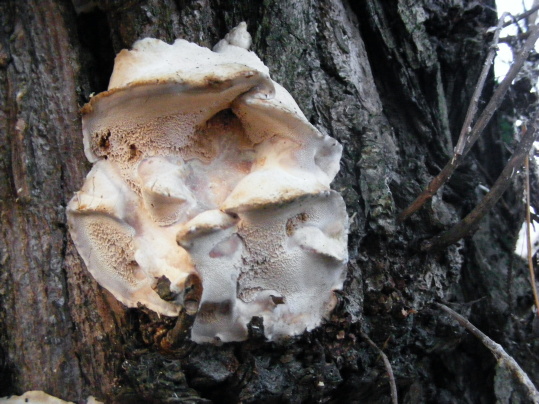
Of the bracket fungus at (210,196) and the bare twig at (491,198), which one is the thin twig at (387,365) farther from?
the bare twig at (491,198)

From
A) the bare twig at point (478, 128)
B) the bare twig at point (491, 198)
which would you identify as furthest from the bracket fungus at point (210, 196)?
the bare twig at point (491, 198)

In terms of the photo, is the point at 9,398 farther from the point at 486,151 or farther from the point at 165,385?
the point at 486,151

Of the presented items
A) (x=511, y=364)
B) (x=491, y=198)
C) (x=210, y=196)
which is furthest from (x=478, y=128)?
(x=210, y=196)

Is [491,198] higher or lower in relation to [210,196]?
lower

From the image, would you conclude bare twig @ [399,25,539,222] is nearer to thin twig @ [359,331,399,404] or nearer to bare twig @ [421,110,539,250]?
bare twig @ [421,110,539,250]

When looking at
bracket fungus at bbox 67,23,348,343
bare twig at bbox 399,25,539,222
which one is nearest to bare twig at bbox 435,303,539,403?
bare twig at bbox 399,25,539,222

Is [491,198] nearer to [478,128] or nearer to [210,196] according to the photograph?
[478,128]

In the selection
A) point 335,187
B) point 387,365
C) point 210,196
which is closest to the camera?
point 210,196
